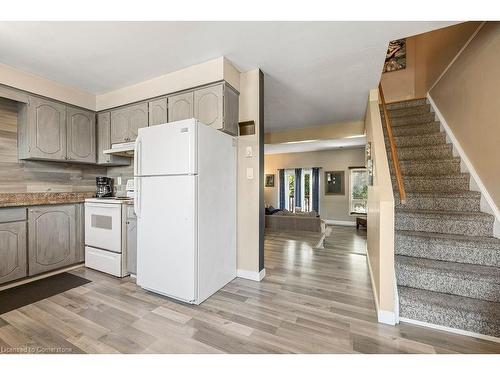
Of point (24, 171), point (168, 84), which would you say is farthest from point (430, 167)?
point (24, 171)

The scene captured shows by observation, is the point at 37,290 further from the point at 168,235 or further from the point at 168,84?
the point at 168,84

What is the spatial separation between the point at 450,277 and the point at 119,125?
13.8ft

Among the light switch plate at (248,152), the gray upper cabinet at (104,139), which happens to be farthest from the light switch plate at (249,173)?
the gray upper cabinet at (104,139)

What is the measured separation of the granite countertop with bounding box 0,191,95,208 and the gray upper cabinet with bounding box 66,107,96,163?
56 cm

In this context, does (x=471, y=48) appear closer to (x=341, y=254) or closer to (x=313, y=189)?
(x=341, y=254)

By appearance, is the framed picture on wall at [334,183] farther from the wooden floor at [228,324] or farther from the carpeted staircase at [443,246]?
the wooden floor at [228,324]

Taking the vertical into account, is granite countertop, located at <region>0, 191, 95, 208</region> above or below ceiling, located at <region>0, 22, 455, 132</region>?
below

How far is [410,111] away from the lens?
12.0ft

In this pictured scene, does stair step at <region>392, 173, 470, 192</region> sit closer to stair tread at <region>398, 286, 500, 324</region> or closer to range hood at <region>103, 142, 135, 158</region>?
stair tread at <region>398, 286, 500, 324</region>

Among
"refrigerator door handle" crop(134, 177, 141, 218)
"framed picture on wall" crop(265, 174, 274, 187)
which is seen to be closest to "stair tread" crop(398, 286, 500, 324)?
"refrigerator door handle" crop(134, 177, 141, 218)

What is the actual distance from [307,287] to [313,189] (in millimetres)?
5593

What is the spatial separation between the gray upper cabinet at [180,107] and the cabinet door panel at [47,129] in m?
1.64

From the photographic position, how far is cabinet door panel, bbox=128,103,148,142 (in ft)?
9.59
